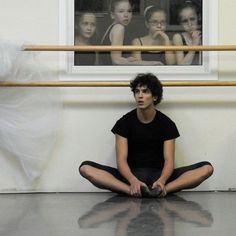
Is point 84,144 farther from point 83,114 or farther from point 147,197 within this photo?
point 147,197

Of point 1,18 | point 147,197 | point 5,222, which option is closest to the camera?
point 5,222

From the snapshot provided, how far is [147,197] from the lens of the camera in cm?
378

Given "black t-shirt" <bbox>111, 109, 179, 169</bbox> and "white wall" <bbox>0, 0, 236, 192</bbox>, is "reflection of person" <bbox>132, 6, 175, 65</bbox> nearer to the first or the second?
"white wall" <bbox>0, 0, 236, 192</bbox>

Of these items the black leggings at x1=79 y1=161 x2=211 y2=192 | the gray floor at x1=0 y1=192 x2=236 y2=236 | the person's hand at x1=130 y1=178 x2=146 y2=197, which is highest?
the black leggings at x1=79 y1=161 x2=211 y2=192

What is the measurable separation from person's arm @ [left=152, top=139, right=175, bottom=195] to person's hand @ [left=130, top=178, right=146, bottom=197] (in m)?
0.10

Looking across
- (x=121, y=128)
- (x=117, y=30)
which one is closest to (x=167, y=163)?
(x=121, y=128)

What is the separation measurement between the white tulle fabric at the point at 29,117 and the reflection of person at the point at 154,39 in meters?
0.63

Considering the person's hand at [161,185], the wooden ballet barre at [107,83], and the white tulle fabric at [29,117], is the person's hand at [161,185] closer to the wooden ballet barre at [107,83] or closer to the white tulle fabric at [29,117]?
the wooden ballet barre at [107,83]

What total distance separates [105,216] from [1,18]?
1.66 metres

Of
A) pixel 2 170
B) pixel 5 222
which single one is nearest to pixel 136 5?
pixel 2 170

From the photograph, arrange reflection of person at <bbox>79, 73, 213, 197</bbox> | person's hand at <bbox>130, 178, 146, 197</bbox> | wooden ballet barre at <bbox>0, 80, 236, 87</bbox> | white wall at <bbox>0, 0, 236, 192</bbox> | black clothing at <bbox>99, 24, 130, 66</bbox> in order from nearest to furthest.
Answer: person's hand at <bbox>130, 178, 146, 197</bbox> < reflection of person at <bbox>79, 73, 213, 197</bbox> < wooden ballet barre at <bbox>0, 80, 236, 87</bbox> < white wall at <bbox>0, 0, 236, 192</bbox> < black clothing at <bbox>99, 24, 130, 66</bbox>

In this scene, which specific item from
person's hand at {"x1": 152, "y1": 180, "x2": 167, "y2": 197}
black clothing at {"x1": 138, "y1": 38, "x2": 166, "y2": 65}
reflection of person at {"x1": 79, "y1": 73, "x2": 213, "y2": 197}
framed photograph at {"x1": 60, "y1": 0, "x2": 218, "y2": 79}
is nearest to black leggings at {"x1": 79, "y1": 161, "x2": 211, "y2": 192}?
reflection of person at {"x1": 79, "y1": 73, "x2": 213, "y2": 197}

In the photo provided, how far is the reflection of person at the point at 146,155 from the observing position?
12.7ft

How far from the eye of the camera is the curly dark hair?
12.9 feet
